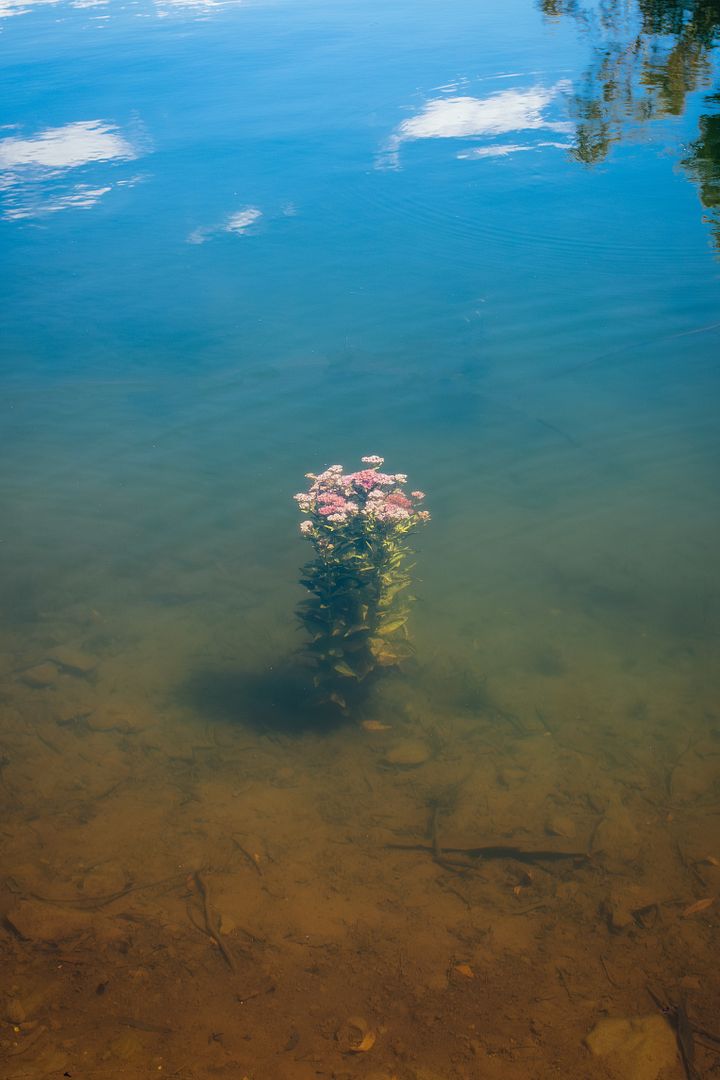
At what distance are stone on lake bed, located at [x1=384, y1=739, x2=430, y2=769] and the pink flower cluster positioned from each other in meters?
1.61

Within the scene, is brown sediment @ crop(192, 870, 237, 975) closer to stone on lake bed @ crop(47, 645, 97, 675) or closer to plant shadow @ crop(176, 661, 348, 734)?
plant shadow @ crop(176, 661, 348, 734)

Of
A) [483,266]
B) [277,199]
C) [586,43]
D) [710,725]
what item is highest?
[586,43]

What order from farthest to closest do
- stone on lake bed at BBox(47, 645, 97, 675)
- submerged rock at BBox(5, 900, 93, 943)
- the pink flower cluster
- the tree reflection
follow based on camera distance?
the tree reflection, stone on lake bed at BBox(47, 645, 97, 675), the pink flower cluster, submerged rock at BBox(5, 900, 93, 943)

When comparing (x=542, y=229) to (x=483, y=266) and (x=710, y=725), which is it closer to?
(x=483, y=266)

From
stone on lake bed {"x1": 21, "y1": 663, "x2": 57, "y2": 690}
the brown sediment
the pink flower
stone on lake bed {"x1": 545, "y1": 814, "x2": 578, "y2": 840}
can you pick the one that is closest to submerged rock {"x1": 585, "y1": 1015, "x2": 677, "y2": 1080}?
stone on lake bed {"x1": 545, "y1": 814, "x2": 578, "y2": 840}

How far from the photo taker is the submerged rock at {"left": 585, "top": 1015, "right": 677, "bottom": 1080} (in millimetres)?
3854

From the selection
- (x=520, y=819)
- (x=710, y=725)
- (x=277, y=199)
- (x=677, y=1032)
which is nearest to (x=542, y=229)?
(x=277, y=199)

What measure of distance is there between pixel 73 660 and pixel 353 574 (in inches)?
102

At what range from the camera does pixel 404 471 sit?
8.54 metres

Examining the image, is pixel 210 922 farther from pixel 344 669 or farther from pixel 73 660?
pixel 73 660

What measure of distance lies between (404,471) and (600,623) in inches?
106

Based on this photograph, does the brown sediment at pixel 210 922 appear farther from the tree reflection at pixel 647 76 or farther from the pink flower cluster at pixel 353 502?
the tree reflection at pixel 647 76

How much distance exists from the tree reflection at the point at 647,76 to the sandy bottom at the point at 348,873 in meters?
8.82

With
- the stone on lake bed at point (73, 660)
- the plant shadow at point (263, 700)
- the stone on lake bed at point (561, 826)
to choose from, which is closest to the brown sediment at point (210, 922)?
the plant shadow at point (263, 700)
